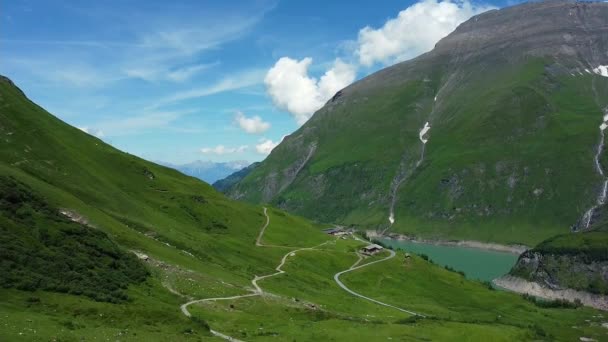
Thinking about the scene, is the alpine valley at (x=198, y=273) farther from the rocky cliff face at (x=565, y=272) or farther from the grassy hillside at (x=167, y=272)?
the rocky cliff face at (x=565, y=272)

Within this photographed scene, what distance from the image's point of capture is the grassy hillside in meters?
47.1

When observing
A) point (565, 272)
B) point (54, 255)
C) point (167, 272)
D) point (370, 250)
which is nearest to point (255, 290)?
point (167, 272)

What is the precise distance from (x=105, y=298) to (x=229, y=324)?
13.7 metres

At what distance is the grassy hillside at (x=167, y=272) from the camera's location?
4709 cm

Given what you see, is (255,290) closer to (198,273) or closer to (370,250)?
(198,273)

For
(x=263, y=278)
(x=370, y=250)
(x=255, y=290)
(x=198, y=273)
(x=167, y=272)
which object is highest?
(x=370, y=250)

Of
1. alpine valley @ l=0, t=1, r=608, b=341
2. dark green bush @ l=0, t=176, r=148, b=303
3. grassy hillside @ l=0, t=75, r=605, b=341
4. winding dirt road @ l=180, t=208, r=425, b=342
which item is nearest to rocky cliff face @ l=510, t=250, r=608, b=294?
alpine valley @ l=0, t=1, r=608, b=341

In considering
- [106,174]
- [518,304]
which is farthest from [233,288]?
[518,304]

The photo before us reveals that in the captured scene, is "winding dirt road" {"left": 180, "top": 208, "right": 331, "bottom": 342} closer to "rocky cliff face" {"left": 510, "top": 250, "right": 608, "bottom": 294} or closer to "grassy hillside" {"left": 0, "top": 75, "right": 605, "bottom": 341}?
"grassy hillside" {"left": 0, "top": 75, "right": 605, "bottom": 341}

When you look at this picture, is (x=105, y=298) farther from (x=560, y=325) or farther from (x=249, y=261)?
(x=560, y=325)

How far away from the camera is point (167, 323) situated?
160 ft

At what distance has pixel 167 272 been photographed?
70500mm

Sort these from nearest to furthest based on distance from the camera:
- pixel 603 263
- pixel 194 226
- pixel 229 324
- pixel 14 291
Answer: pixel 14 291
pixel 229 324
pixel 194 226
pixel 603 263

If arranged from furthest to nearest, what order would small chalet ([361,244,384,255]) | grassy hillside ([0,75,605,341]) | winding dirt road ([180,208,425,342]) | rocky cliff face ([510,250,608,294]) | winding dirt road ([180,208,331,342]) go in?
1. rocky cliff face ([510,250,608,294])
2. small chalet ([361,244,384,255])
3. winding dirt road ([180,208,425,342])
4. winding dirt road ([180,208,331,342])
5. grassy hillside ([0,75,605,341])
